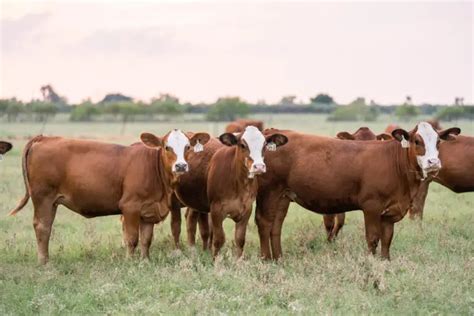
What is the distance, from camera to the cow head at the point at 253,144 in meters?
9.24

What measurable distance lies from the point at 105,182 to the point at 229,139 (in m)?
1.80

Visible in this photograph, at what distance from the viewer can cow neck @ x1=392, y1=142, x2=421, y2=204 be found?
32.4 ft

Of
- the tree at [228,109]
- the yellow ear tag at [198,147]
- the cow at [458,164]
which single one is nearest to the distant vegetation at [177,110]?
the tree at [228,109]

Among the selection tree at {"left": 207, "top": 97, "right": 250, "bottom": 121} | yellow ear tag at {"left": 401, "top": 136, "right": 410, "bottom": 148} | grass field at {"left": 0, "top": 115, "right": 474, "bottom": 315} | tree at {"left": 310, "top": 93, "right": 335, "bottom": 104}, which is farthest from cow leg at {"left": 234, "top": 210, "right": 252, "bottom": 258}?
tree at {"left": 310, "top": 93, "right": 335, "bottom": 104}

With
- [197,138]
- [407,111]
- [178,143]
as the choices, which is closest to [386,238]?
[197,138]

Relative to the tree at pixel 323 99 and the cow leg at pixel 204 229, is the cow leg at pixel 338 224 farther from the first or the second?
the tree at pixel 323 99

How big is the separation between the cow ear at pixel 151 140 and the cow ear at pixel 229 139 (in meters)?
0.86

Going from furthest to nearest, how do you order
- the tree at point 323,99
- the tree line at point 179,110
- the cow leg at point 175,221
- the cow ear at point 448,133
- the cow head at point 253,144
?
the tree at point 323,99 < the tree line at point 179,110 < the cow leg at point 175,221 < the cow ear at point 448,133 < the cow head at point 253,144

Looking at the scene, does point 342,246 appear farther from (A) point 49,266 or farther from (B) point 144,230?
(A) point 49,266

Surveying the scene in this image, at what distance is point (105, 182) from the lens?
974 centimetres

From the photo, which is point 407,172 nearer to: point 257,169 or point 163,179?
point 257,169

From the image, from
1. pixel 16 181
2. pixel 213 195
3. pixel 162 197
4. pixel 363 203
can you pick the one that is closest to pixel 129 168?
pixel 162 197

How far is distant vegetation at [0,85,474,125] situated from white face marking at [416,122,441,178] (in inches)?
2245

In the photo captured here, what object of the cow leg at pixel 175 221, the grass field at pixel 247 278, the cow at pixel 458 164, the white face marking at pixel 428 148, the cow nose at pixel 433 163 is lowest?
the grass field at pixel 247 278
